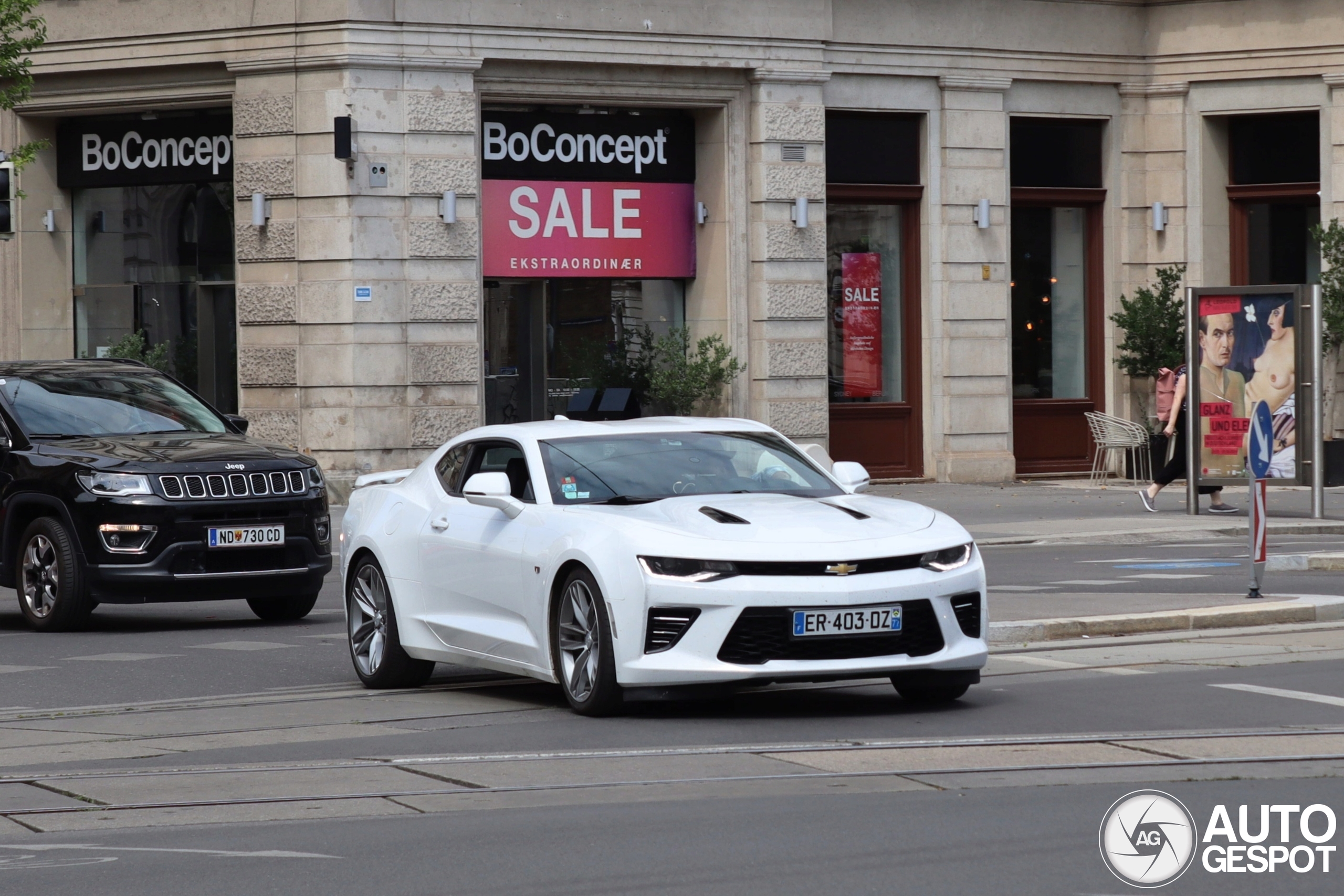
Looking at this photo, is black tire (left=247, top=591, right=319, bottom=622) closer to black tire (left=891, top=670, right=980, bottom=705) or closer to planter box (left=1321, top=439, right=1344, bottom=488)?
black tire (left=891, top=670, right=980, bottom=705)

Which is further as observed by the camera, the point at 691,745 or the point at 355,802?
the point at 691,745

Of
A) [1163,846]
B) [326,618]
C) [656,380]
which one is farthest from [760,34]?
[1163,846]

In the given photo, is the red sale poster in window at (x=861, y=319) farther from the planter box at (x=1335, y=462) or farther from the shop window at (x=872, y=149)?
the planter box at (x=1335, y=462)

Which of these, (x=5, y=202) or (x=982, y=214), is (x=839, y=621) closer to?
(x=5, y=202)

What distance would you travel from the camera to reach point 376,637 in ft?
35.4

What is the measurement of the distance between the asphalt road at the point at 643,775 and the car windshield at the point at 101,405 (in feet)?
9.26

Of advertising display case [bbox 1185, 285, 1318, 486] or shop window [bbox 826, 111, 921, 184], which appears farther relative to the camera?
shop window [bbox 826, 111, 921, 184]

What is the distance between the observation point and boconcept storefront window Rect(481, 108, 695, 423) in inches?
983

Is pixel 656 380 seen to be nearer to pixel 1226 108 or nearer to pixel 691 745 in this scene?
pixel 1226 108

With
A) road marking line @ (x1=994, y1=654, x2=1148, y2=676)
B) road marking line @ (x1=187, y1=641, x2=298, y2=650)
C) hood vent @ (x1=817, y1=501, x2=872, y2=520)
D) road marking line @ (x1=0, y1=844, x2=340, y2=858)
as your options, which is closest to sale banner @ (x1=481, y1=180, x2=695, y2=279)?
road marking line @ (x1=187, y1=641, x2=298, y2=650)

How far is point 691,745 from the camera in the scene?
8.42m

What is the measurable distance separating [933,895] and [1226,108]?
2394cm

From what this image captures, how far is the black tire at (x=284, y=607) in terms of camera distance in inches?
562

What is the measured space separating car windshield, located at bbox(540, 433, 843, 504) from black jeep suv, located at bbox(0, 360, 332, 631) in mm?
4140
